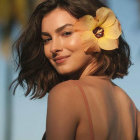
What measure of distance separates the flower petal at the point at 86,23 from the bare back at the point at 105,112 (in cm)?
30

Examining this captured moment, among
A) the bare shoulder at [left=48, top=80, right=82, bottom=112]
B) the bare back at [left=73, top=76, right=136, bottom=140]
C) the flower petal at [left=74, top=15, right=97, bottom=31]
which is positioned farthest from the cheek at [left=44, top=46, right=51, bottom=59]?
the bare shoulder at [left=48, top=80, right=82, bottom=112]

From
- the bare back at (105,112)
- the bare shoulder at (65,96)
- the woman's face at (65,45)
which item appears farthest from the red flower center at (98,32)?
the bare shoulder at (65,96)

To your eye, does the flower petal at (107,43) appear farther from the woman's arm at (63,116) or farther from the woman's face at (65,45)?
the woman's arm at (63,116)

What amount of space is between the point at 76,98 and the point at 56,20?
584 mm

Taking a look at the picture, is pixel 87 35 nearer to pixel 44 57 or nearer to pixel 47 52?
pixel 47 52

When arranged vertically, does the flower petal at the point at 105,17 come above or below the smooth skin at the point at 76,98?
above

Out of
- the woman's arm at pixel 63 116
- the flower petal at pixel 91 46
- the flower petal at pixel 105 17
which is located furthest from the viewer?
the flower petal at pixel 105 17

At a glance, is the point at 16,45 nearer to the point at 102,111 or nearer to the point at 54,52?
the point at 54,52

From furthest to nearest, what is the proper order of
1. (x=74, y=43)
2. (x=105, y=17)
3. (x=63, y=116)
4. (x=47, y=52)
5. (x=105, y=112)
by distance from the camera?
1. (x=47, y=52)
2. (x=105, y=17)
3. (x=74, y=43)
4. (x=105, y=112)
5. (x=63, y=116)

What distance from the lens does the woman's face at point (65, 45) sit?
7.60ft

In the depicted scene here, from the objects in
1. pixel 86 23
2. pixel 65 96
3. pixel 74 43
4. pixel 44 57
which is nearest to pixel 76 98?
pixel 65 96

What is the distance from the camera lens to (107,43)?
2.38 m

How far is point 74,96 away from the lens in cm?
200

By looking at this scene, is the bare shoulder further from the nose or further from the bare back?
the nose
